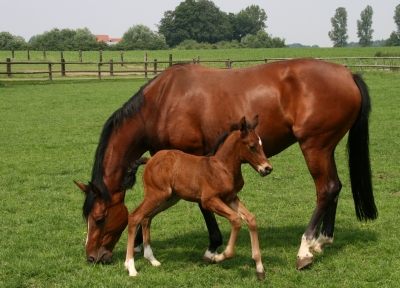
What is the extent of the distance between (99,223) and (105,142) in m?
0.87

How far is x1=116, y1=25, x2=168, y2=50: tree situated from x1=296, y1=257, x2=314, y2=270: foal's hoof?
70.5 meters

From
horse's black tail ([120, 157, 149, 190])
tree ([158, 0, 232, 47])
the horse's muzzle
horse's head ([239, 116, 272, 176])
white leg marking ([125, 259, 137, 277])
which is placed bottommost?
white leg marking ([125, 259, 137, 277])

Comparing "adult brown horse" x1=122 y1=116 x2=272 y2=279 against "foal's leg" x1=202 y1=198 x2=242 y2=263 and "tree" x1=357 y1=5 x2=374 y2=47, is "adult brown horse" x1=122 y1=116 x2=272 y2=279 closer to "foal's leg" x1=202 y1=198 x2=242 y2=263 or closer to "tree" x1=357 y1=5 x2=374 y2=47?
"foal's leg" x1=202 y1=198 x2=242 y2=263

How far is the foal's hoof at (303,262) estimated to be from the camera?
513 centimetres

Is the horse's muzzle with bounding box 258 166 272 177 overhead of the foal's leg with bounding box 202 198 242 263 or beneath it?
overhead

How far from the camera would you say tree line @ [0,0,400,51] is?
67562 millimetres

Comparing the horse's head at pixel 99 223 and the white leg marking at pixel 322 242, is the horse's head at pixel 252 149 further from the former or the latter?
the horse's head at pixel 99 223

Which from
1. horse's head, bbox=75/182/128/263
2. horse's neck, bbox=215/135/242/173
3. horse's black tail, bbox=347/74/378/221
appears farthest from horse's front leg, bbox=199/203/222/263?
horse's black tail, bbox=347/74/378/221

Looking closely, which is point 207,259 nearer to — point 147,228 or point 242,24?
point 147,228

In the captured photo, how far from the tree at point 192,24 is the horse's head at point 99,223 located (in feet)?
326

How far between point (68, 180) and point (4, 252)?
11.7 ft

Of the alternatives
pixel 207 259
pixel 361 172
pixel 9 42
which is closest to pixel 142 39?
pixel 9 42

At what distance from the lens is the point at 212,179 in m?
5.04

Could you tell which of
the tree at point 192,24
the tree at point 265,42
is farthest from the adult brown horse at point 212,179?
the tree at point 192,24
